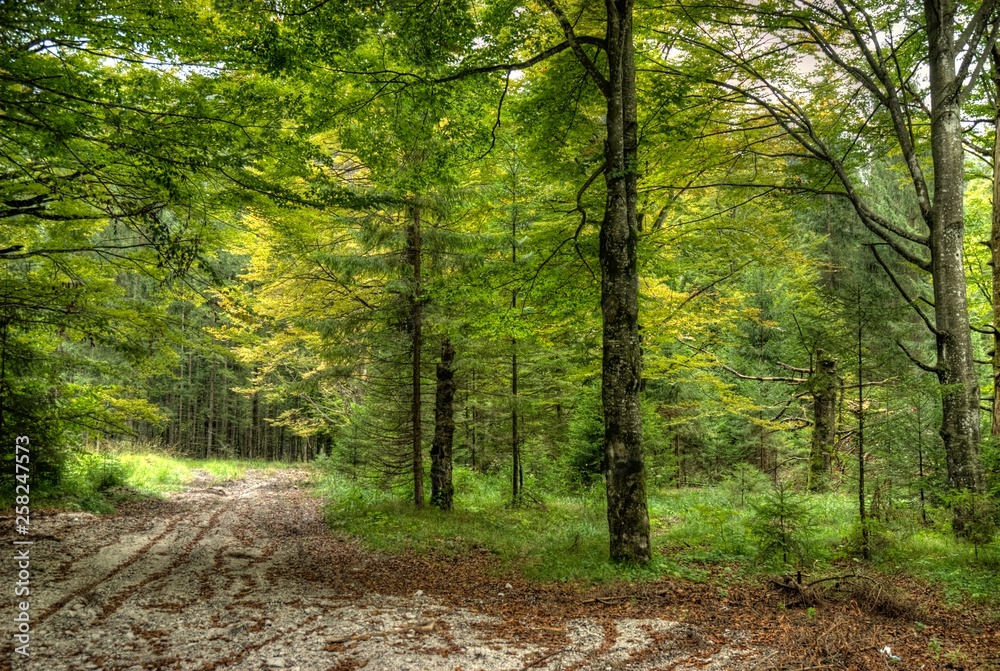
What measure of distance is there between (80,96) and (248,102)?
6.02 feet

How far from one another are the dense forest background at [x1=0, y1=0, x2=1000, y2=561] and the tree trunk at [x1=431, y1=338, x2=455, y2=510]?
2.5 inches

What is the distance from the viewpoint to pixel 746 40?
855 centimetres

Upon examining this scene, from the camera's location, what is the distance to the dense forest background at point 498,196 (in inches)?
248

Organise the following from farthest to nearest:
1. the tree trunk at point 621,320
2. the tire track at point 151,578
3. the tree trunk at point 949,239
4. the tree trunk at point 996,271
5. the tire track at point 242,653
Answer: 1. the tree trunk at point 996,271
2. the tree trunk at point 949,239
3. the tree trunk at point 621,320
4. the tire track at point 151,578
5. the tire track at point 242,653

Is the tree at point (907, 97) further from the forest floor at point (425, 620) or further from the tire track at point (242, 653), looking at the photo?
the tire track at point (242, 653)

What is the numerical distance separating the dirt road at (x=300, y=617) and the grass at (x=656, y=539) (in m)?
0.90

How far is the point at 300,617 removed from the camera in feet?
15.7

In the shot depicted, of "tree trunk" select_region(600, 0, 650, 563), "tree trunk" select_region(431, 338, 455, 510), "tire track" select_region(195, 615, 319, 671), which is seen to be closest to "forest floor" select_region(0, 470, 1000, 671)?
"tire track" select_region(195, 615, 319, 671)

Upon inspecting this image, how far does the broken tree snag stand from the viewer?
6914 millimetres

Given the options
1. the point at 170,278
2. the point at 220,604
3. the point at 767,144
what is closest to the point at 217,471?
the point at 170,278

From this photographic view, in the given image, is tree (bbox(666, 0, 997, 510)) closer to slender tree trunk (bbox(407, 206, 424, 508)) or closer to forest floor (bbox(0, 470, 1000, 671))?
forest floor (bbox(0, 470, 1000, 671))

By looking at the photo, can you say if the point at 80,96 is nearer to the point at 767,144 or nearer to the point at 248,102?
the point at 248,102

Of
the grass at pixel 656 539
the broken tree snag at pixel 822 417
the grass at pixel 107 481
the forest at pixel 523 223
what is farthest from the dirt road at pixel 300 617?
the broken tree snag at pixel 822 417

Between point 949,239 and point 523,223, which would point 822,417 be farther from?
point 523,223
